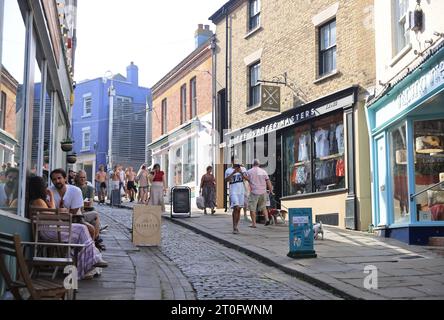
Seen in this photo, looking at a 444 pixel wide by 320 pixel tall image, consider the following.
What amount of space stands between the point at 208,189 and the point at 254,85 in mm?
4220

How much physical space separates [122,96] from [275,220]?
26.3 meters

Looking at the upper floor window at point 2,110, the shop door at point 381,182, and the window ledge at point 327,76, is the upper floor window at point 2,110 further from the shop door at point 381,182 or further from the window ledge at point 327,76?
the window ledge at point 327,76

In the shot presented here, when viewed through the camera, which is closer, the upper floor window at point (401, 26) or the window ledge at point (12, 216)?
the window ledge at point (12, 216)

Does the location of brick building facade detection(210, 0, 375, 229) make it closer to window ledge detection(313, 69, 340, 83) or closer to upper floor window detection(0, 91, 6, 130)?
window ledge detection(313, 69, 340, 83)

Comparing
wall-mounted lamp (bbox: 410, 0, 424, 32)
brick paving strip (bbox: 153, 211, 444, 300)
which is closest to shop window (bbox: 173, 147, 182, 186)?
brick paving strip (bbox: 153, 211, 444, 300)

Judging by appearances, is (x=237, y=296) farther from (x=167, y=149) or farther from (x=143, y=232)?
(x=167, y=149)

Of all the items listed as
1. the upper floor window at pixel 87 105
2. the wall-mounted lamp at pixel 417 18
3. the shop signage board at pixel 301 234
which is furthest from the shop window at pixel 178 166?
the shop signage board at pixel 301 234

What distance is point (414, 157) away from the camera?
11.5 meters

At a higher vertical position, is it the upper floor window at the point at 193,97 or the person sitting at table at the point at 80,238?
the upper floor window at the point at 193,97

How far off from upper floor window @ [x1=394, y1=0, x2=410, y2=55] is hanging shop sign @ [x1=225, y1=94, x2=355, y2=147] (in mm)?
1954

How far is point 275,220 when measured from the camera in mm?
14703

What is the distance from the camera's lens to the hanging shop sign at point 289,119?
1457cm

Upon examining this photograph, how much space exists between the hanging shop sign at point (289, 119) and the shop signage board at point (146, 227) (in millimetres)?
5834
